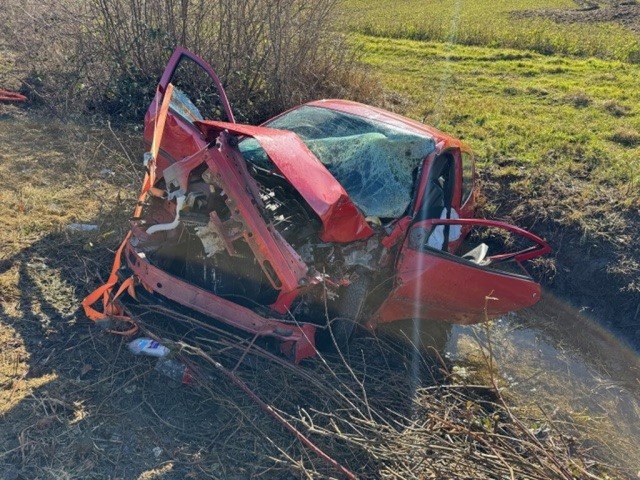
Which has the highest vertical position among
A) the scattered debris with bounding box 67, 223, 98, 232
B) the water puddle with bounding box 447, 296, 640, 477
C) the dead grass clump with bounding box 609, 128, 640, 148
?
the dead grass clump with bounding box 609, 128, 640, 148

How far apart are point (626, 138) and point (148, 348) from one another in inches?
285

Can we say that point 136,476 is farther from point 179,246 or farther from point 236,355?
point 179,246

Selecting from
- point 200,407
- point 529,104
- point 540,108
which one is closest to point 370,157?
point 200,407

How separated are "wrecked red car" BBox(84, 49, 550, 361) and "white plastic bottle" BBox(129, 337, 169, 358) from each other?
0.35 metres

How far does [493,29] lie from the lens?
16844mm

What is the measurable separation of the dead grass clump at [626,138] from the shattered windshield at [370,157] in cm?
481

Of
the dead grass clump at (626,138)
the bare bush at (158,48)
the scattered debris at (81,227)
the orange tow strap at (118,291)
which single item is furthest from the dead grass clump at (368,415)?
the dead grass clump at (626,138)

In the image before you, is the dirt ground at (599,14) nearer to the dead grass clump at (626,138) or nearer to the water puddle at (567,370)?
the dead grass clump at (626,138)

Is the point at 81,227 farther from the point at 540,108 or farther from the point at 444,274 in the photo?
the point at 540,108

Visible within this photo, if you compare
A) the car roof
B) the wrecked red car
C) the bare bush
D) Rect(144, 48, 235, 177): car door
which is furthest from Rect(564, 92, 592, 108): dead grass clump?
Rect(144, 48, 235, 177): car door

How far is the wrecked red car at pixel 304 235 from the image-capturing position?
377 cm

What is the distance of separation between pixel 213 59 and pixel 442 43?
944 cm

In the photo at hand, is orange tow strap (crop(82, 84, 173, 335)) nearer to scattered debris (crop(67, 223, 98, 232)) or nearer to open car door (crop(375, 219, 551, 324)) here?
scattered debris (crop(67, 223, 98, 232))

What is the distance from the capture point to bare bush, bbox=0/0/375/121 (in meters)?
8.16
